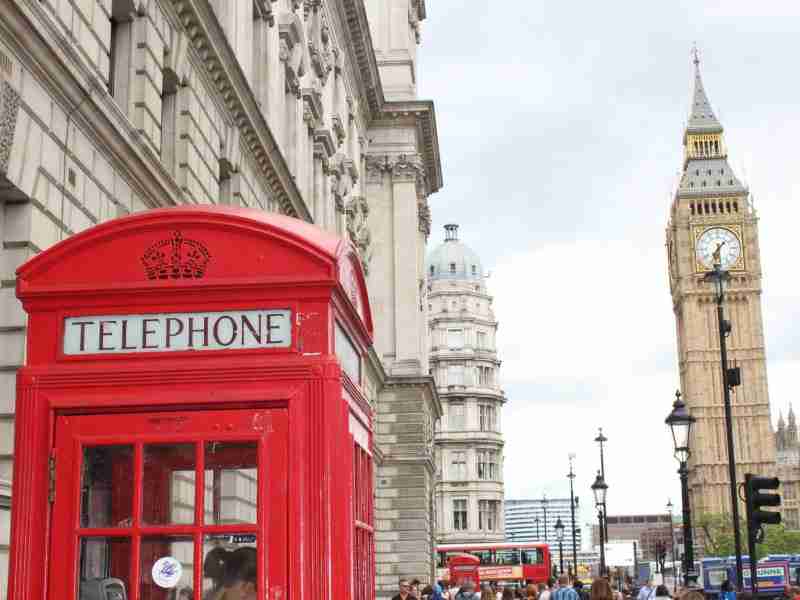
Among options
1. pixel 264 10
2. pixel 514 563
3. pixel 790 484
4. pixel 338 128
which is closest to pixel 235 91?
pixel 264 10

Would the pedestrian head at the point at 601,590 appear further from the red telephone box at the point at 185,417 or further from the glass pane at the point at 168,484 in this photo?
the glass pane at the point at 168,484

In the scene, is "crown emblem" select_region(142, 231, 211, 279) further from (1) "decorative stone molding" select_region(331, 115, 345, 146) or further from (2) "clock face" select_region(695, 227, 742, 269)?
(2) "clock face" select_region(695, 227, 742, 269)

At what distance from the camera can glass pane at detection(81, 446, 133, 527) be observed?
190 inches

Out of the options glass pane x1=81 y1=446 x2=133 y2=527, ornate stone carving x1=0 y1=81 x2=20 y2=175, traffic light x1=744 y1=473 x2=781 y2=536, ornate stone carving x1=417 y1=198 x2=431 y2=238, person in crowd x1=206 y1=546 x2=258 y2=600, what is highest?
ornate stone carving x1=417 y1=198 x2=431 y2=238

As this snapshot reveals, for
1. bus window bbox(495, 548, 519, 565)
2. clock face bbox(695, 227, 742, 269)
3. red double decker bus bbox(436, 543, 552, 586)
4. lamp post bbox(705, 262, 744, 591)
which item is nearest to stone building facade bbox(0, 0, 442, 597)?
lamp post bbox(705, 262, 744, 591)

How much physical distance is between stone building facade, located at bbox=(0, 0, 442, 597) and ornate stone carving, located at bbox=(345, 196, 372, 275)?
22cm

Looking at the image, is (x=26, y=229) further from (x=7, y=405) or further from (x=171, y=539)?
(x=171, y=539)

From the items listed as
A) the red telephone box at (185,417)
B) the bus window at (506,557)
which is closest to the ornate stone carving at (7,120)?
the red telephone box at (185,417)

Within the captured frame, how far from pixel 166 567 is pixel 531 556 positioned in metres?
62.9

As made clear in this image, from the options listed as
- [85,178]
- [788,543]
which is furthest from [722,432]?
[85,178]

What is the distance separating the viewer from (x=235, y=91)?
20219mm

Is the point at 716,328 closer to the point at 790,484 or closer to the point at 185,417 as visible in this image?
the point at 790,484

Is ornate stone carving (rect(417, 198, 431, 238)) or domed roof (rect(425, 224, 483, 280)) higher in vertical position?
domed roof (rect(425, 224, 483, 280))

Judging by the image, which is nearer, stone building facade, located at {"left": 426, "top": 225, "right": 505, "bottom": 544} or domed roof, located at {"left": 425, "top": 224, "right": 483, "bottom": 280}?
stone building facade, located at {"left": 426, "top": 225, "right": 505, "bottom": 544}
